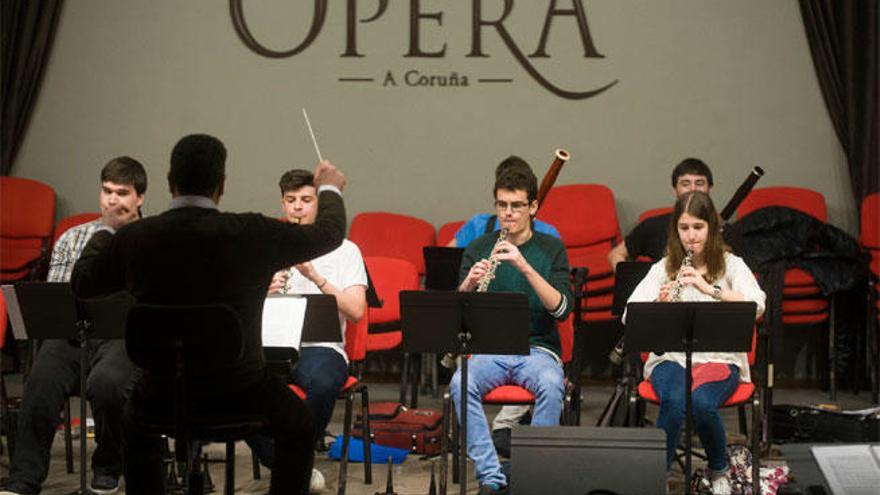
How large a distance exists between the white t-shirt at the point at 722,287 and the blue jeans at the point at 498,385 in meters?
0.44

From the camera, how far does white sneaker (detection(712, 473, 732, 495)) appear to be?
468 cm

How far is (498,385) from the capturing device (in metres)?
4.79

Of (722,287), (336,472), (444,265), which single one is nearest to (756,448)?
(722,287)

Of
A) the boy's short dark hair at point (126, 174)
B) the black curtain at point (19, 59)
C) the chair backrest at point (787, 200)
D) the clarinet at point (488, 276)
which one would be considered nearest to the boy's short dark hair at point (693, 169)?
the chair backrest at point (787, 200)

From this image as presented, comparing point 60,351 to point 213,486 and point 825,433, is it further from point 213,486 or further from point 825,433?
point 825,433

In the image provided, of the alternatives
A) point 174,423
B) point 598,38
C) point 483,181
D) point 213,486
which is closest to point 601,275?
point 483,181

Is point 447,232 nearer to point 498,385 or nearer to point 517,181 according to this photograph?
point 517,181

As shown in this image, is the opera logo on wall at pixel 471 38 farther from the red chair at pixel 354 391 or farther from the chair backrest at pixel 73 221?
the red chair at pixel 354 391

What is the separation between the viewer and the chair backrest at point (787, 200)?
23.2 ft

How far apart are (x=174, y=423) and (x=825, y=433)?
120 inches

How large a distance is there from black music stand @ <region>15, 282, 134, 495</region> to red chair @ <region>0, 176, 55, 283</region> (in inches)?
107

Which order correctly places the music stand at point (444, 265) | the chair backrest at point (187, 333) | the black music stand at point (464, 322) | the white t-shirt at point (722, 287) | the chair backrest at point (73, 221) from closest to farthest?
the chair backrest at point (187, 333) → the black music stand at point (464, 322) → the white t-shirt at point (722, 287) → the music stand at point (444, 265) → the chair backrest at point (73, 221)

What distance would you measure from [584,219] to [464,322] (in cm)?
291

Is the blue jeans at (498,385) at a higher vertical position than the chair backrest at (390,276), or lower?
lower
